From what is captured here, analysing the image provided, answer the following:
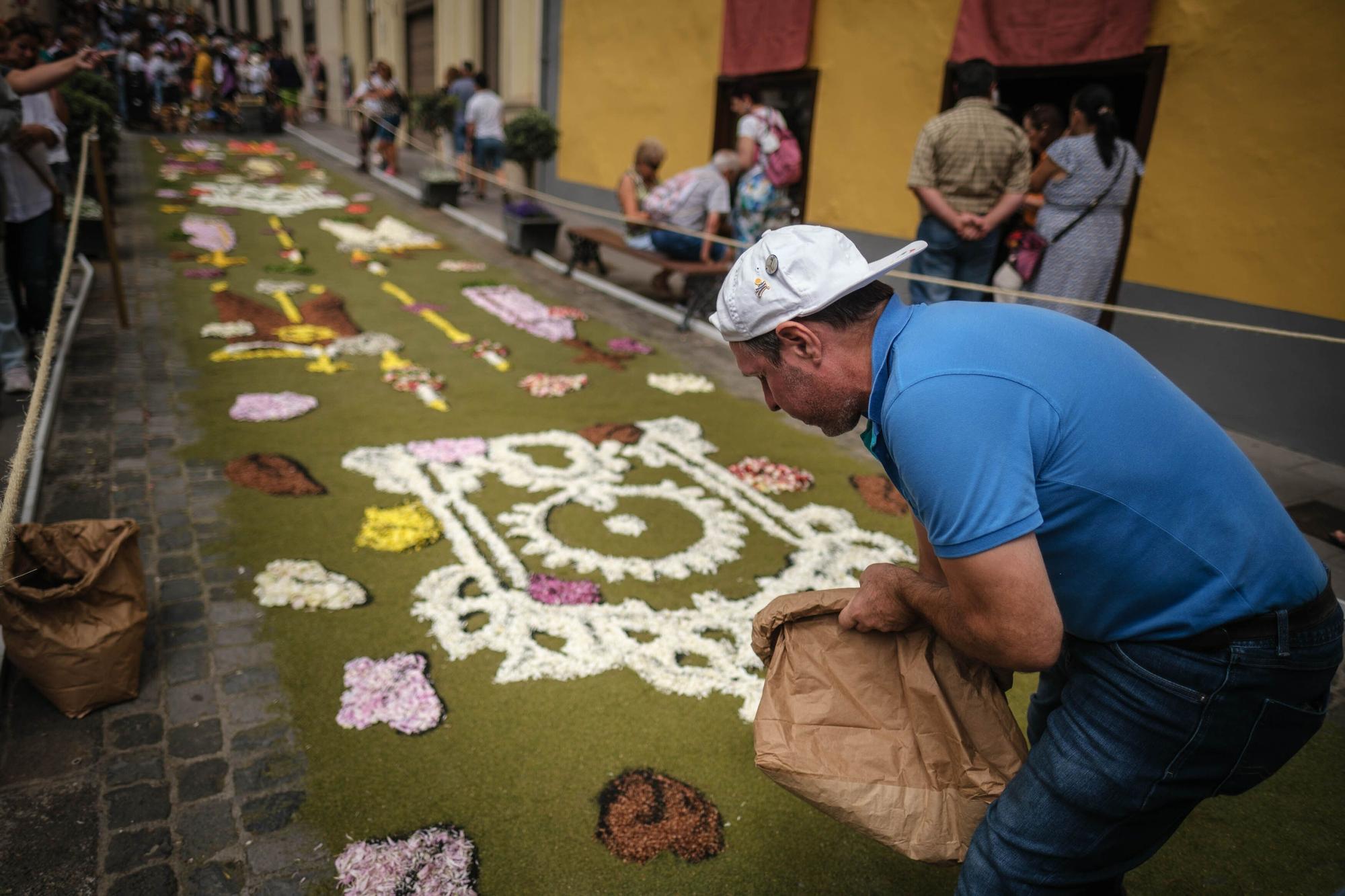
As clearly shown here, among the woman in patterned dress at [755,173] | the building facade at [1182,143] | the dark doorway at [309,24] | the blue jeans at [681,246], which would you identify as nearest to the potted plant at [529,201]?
the building facade at [1182,143]

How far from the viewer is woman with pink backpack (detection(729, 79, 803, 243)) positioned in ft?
25.6

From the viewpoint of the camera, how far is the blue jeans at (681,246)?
8.40 meters

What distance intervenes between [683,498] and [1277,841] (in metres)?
2.89

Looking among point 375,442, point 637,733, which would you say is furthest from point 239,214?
point 637,733

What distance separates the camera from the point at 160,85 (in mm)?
21531

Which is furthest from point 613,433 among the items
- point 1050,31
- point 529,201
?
point 529,201

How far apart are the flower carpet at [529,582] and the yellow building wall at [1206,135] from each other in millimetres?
3334

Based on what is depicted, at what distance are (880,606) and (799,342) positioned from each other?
0.57m

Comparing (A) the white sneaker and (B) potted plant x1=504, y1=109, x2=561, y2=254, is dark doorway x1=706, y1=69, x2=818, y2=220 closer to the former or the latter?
(B) potted plant x1=504, y1=109, x2=561, y2=254

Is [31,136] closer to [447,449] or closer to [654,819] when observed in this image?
[447,449]

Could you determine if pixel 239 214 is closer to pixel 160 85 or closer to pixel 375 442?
pixel 375 442

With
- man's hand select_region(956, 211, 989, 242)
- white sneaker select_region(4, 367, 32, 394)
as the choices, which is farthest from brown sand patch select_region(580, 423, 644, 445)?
white sneaker select_region(4, 367, 32, 394)

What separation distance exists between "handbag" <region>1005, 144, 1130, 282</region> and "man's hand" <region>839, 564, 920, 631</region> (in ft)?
16.4

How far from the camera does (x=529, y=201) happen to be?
1116 cm
